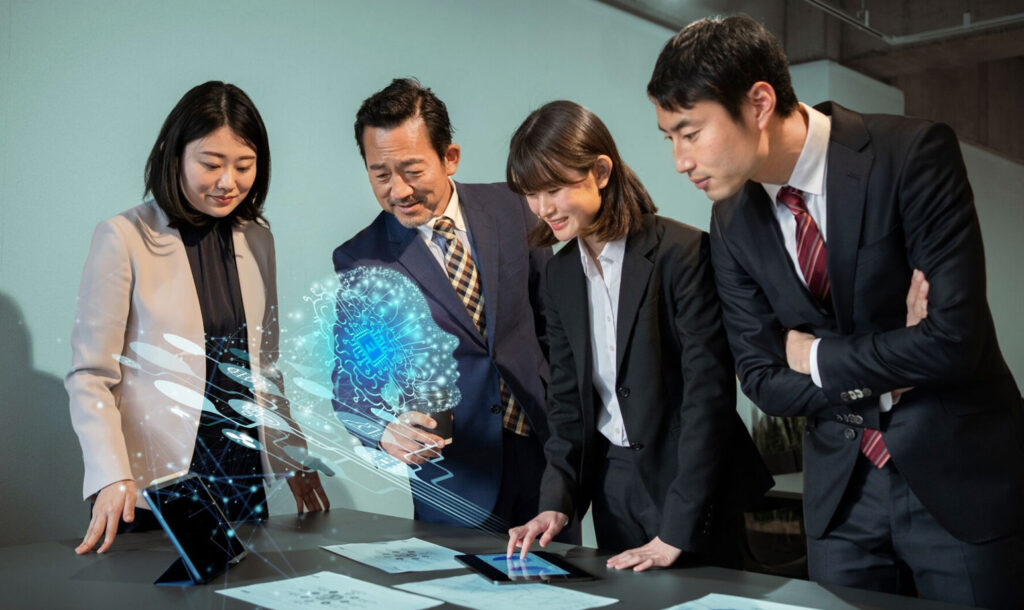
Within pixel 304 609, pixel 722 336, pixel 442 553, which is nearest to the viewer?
pixel 304 609

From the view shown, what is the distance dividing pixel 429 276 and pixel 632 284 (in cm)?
60

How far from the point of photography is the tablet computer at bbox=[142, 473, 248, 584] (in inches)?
62.0

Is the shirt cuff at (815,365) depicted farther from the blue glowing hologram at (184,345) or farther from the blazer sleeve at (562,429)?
the blue glowing hologram at (184,345)

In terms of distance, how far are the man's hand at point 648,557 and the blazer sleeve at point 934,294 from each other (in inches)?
16.7

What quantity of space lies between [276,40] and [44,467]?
1.34 m

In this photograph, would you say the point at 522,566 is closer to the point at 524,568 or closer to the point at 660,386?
the point at 524,568

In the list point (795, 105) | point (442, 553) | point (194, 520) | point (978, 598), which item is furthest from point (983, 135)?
point (194, 520)

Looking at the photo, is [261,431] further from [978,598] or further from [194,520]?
[978,598]

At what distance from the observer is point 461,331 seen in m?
2.32

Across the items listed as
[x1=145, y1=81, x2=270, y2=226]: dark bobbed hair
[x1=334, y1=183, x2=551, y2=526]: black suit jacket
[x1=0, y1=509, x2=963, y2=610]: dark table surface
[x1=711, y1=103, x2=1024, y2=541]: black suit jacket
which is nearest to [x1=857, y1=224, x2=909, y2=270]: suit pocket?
[x1=711, y1=103, x2=1024, y2=541]: black suit jacket

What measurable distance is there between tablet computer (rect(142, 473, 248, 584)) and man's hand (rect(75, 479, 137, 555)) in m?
0.13

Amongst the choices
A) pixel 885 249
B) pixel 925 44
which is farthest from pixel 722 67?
pixel 925 44

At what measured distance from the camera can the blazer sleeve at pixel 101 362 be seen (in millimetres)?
1910

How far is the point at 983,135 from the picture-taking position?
12.8 feet
